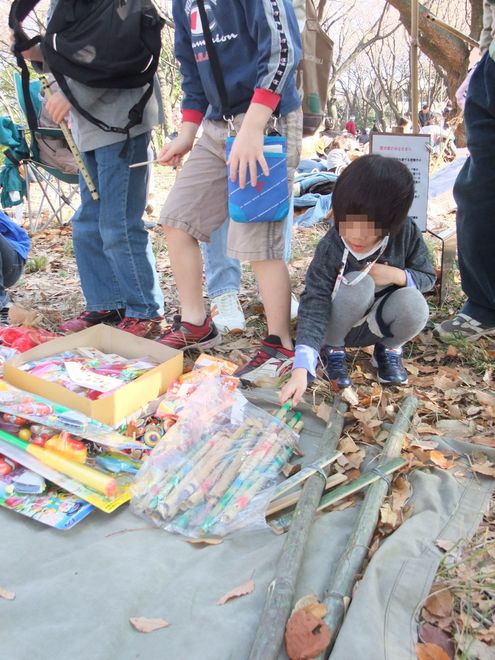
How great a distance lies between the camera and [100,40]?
2.54 meters

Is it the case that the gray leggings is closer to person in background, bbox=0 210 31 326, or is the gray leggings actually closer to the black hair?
the black hair

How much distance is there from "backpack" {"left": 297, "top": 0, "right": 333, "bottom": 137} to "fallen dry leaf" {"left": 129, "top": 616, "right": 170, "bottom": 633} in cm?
261

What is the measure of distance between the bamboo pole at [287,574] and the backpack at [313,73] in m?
2.01

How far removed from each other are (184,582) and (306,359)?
0.90m

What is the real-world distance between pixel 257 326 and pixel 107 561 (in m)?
1.89

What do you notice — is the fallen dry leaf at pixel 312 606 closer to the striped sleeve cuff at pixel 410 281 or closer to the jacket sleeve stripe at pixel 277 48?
the striped sleeve cuff at pixel 410 281

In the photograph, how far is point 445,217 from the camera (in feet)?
19.7

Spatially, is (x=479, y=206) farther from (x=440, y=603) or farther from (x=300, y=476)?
(x=440, y=603)

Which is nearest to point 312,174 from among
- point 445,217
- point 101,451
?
point 445,217

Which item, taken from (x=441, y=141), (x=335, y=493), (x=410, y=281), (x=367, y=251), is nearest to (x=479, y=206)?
(x=410, y=281)

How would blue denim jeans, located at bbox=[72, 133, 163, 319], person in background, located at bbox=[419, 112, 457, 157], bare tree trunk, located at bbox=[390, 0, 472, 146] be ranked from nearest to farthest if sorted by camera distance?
1. blue denim jeans, located at bbox=[72, 133, 163, 319]
2. bare tree trunk, located at bbox=[390, 0, 472, 146]
3. person in background, located at bbox=[419, 112, 457, 157]

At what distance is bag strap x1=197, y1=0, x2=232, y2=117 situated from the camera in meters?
2.30

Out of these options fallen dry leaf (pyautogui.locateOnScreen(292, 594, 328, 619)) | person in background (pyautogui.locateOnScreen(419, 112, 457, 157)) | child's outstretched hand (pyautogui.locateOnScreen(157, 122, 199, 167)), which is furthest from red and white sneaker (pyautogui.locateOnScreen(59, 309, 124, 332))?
person in background (pyautogui.locateOnScreen(419, 112, 457, 157))

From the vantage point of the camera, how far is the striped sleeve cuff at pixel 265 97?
7.19ft
